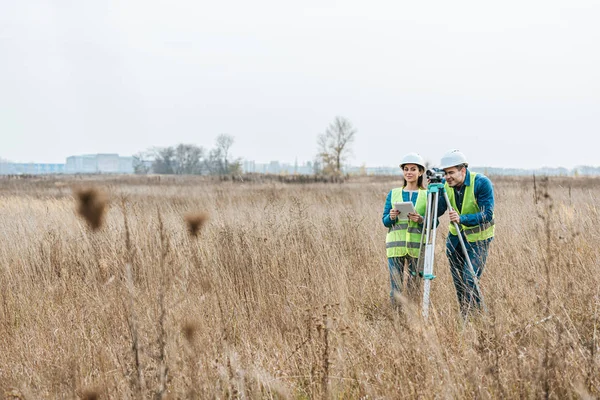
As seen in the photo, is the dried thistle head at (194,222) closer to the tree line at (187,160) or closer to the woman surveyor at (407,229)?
the woman surveyor at (407,229)

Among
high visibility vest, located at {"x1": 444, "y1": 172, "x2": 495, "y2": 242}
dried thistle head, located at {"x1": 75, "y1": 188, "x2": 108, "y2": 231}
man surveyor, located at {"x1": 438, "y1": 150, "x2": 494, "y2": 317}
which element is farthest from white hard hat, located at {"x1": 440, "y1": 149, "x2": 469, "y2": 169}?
dried thistle head, located at {"x1": 75, "y1": 188, "x2": 108, "y2": 231}

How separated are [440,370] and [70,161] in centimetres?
18530

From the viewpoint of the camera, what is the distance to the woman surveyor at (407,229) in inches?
144

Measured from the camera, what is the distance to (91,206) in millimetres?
747

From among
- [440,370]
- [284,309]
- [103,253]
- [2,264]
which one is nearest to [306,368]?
[440,370]

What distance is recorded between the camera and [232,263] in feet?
15.3

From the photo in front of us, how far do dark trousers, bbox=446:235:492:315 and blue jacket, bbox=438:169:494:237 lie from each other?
8.8 inches

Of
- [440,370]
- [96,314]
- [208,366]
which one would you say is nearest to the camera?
[440,370]

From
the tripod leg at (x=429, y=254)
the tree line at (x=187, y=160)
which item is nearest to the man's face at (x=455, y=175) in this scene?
the tripod leg at (x=429, y=254)

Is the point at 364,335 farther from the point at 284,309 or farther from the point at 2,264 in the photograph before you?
the point at 2,264

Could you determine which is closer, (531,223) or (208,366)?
(208,366)

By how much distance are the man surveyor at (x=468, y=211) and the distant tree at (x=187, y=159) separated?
8475 centimetres

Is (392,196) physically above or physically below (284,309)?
above

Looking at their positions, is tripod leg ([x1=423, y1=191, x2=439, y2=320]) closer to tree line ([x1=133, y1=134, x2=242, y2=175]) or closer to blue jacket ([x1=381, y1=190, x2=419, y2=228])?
blue jacket ([x1=381, y1=190, x2=419, y2=228])
